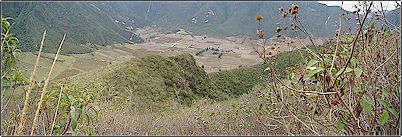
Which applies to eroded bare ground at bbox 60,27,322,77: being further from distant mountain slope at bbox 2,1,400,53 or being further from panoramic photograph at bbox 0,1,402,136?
distant mountain slope at bbox 2,1,400,53

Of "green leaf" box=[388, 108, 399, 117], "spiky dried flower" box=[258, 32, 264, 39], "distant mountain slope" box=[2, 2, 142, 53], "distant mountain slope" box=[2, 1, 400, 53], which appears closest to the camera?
"green leaf" box=[388, 108, 399, 117]

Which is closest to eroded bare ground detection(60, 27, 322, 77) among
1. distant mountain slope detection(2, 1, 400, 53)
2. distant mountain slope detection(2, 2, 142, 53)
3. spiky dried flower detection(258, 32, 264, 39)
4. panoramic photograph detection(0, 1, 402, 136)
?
panoramic photograph detection(0, 1, 402, 136)

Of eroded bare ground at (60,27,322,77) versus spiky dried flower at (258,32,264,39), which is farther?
eroded bare ground at (60,27,322,77)

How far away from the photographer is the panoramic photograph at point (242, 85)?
8.53 feet

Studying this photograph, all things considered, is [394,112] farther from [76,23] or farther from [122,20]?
[122,20]

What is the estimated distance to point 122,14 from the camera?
644 ft

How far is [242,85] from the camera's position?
31.0 metres

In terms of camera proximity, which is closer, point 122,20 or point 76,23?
point 76,23

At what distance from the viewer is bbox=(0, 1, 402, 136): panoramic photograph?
2.60m

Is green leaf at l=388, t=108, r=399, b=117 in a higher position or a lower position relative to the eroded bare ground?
higher

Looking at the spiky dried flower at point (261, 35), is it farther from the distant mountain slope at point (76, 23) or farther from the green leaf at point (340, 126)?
the distant mountain slope at point (76, 23)

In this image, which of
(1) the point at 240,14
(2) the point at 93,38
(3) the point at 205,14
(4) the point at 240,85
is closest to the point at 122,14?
(3) the point at 205,14

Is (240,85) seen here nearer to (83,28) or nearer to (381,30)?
(381,30)

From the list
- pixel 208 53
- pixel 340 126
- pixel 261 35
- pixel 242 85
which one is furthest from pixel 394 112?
pixel 208 53
